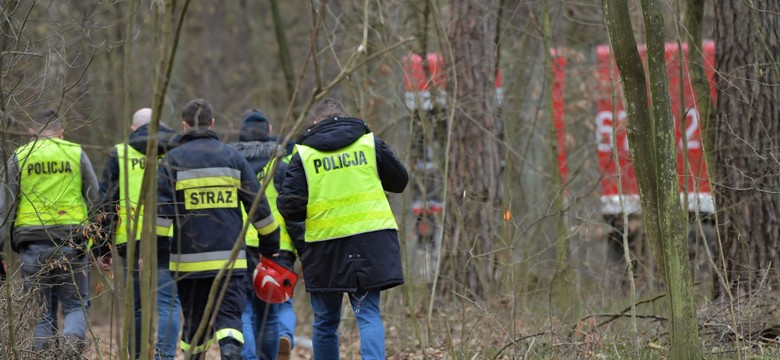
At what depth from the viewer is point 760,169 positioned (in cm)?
802

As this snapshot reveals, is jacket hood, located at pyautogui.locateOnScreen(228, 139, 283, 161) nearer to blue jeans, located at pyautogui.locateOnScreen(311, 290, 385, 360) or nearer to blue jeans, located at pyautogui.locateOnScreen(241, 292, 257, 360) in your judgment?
blue jeans, located at pyautogui.locateOnScreen(241, 292, 257, 360)

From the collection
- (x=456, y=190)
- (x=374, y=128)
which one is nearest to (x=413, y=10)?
(x=374, y=128)

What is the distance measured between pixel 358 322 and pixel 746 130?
3.46m

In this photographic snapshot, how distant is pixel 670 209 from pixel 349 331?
5929 mm

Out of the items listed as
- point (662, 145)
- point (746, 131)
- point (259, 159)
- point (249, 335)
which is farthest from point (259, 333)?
point (746, 131)

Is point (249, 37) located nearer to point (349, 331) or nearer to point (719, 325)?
point (349, 331)

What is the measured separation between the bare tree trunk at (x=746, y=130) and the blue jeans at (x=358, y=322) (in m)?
2.79

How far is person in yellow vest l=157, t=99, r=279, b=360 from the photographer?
22.6ft

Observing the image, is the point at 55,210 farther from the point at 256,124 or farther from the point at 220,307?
the point at 256,124

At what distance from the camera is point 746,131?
824 cm

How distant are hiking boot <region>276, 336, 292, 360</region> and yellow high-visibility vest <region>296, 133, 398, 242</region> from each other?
1.59 m

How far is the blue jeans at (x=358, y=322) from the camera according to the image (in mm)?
6832

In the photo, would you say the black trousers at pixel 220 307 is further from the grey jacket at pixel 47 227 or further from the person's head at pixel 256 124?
the person's head at pixel 256 124

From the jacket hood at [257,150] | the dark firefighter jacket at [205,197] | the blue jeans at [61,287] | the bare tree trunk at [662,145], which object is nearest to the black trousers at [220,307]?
the dark firefighter jacket at [205,197]
